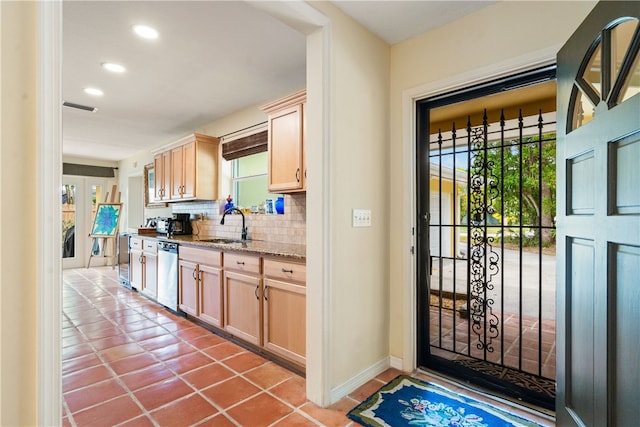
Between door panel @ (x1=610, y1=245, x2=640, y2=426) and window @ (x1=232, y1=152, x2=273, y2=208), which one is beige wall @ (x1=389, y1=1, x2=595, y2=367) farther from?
window @ (x1=232, y1=152, x2=273, y2=208)

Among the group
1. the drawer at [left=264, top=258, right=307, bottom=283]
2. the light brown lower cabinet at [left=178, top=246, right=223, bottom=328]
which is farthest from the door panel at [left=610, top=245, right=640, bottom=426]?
the light brown lower cabinet at [left=178, top=246, right=223, bottom=328]

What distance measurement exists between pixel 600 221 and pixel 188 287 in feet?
11.6

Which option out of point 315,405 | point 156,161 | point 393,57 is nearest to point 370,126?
point 393,57

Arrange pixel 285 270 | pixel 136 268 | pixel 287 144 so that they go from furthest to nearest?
pixel 136 268 < pixel 287 144 < pixel 285 270

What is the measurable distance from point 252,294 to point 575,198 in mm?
2296

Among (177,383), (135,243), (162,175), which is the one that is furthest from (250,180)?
(177,383)

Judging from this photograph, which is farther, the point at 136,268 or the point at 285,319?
the point at 136,268

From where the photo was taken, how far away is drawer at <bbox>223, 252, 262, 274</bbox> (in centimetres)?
271

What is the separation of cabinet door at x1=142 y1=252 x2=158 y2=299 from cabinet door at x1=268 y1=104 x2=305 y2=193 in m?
2.17

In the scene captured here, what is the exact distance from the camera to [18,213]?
0.93 metres

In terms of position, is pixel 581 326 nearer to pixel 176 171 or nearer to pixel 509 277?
A: pixel 509 277

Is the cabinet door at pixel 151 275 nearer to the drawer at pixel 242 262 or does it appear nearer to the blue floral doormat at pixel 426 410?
the drawer at pixel 242 262

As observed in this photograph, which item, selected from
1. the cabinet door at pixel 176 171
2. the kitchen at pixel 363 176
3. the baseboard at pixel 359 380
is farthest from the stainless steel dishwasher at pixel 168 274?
the baseboard at pixel 359 380

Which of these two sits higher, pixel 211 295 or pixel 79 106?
pixel 79 106
